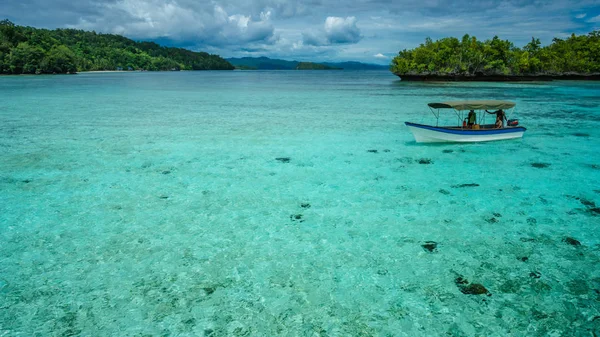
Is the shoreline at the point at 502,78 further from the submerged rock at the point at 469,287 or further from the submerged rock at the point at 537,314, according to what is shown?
the submerged rock at the point at 537,314

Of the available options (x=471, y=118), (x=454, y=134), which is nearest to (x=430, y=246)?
(x=454, y=134)

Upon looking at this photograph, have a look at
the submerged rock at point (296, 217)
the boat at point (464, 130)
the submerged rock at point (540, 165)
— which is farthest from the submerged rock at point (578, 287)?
the boat at point (464, 130)

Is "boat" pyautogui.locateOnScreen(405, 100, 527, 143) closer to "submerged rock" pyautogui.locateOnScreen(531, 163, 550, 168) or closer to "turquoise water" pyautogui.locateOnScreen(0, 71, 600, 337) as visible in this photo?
"turquoise water" pyautogui.locateOnScreen(0, 71, 600, 337)

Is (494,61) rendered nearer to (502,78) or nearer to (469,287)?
(502,78)

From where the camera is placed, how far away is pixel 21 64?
137625mm

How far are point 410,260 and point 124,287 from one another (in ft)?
21.2

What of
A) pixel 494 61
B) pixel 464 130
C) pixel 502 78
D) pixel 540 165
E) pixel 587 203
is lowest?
pixel 587 203

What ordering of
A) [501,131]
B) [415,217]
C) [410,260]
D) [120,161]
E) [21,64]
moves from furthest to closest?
[21,64], [501,131], [120,161], [415,217], [410,260]

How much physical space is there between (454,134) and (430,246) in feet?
41.1

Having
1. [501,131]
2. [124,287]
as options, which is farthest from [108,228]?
[501,131]

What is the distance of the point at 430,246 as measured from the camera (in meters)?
9.63

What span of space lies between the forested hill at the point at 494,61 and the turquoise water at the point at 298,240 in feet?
323

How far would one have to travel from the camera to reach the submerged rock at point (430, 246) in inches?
372

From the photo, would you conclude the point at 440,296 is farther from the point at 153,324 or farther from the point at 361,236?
the point at 153,324
